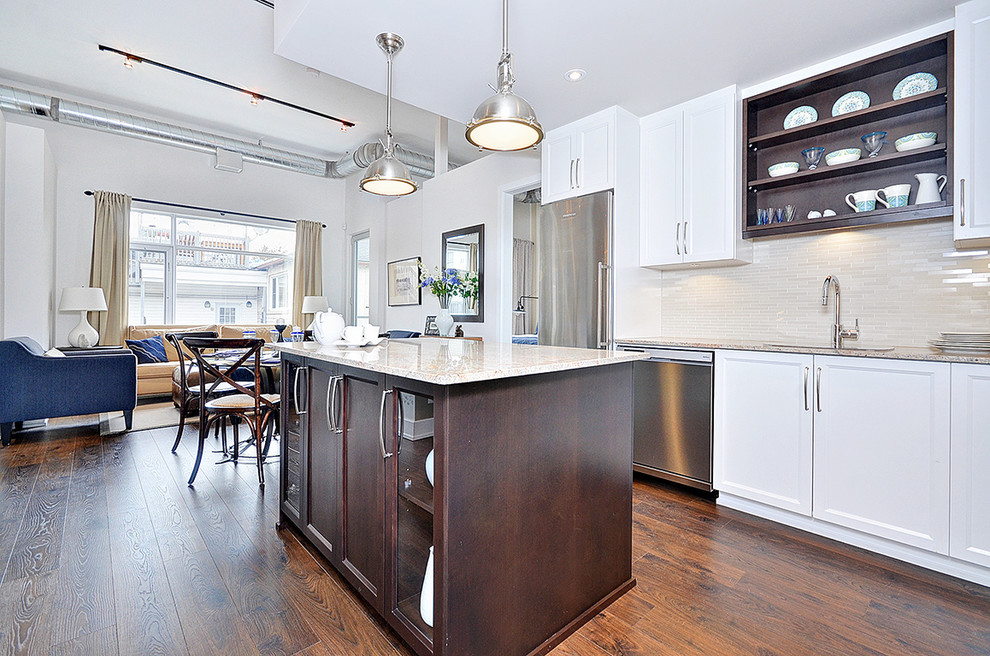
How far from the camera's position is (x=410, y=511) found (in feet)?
4.71

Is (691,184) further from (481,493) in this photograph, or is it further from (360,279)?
(360,279)

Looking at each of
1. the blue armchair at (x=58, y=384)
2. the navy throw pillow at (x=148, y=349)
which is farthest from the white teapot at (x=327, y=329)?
the navy throw pillow at (x=148, y=349)

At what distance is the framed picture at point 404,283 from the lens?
600 cm

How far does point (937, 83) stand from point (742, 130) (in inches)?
35.4

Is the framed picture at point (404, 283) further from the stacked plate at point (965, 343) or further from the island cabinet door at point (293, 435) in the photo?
the stacked plate at point (965, 343)

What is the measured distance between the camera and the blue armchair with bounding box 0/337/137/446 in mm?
3811

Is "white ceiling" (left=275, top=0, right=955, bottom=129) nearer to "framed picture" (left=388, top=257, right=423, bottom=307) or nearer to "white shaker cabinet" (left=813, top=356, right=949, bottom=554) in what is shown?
"white shaker cabinet" (left=813, top=356, right=949, bottom=554)

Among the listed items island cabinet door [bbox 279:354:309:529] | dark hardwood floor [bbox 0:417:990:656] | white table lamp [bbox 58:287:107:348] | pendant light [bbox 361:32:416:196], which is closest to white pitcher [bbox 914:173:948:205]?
dark hardwood floor [bbox 0:417:990:656]

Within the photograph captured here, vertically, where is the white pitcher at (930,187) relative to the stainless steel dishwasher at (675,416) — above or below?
above

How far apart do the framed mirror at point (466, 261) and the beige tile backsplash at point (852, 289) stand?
2025mm

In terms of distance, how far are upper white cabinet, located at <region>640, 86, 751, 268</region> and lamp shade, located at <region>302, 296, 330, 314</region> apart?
18.0 ft

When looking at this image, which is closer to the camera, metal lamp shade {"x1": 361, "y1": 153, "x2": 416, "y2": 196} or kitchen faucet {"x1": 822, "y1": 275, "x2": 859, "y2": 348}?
kitchen faucet {"x1": 822, "y1": 275, "x2": 859, "y2": 348}

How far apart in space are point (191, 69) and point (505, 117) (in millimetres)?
4488

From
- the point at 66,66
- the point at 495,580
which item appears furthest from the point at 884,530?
the point at 66,66
